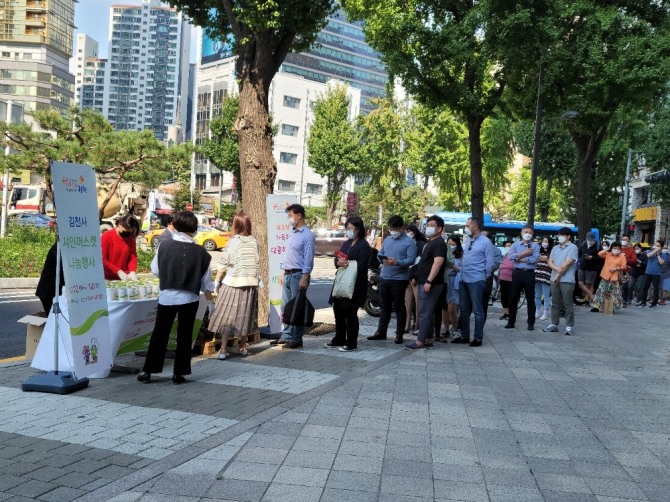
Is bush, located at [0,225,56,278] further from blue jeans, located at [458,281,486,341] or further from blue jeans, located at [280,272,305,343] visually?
blue jeans, located at [458,281,486,341]

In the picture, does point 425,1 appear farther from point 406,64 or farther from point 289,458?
point 289,458

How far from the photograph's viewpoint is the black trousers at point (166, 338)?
6871 millimetres

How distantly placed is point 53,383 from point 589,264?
15.9 metres

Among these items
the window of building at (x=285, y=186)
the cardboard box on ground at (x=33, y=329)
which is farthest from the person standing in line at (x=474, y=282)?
the window of building at (x=285, y=186)

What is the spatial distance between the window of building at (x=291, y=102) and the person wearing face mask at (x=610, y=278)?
69.5 meters

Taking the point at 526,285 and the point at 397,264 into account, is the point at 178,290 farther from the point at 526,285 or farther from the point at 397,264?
the point at 526,285

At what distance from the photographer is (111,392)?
21.1 feet

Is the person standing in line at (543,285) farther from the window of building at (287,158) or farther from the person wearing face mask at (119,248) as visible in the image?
the window of building at (287,158)

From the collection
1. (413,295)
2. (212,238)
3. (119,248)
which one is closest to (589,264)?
(413,295)

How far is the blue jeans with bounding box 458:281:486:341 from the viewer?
424 inches

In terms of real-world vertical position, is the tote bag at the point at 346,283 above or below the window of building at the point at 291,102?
below

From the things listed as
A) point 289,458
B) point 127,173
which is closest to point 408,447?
point 289,458

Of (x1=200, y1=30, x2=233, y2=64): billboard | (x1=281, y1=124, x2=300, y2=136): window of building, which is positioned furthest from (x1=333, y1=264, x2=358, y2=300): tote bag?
(x1=200, y1=30, x2=233, y2=64): billboard

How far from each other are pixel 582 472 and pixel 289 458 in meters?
1.95
